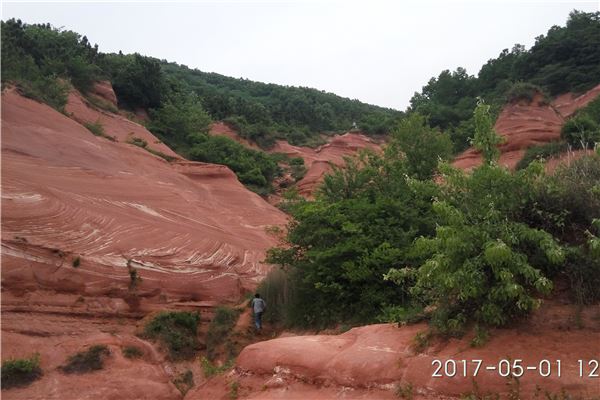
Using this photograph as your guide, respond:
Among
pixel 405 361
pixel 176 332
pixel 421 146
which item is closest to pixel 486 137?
pixel 405 361

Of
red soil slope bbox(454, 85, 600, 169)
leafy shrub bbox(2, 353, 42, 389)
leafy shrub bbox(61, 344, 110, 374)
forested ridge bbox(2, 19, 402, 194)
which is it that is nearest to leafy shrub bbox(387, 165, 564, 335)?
leafy shrub bbox(61, 344, 110, 374)

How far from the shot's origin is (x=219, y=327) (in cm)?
1293

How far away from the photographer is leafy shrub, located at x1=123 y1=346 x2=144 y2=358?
1073cm

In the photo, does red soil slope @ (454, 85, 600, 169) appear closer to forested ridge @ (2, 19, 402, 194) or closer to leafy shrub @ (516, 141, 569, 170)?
leafy shrub @ (516, 141, 569, 170)

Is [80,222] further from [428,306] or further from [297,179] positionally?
[297,179]

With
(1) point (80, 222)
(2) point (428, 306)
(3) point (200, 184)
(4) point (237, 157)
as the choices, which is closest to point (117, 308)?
(1) point (80, 222)

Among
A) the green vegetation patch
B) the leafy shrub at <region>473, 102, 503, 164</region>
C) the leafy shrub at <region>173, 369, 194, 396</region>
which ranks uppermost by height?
the leafy shrub at <region>473, 102, 503, 164</region>

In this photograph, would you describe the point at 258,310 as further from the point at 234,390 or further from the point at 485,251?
the point at 485,251

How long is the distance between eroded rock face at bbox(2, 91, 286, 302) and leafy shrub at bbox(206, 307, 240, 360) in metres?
0.77

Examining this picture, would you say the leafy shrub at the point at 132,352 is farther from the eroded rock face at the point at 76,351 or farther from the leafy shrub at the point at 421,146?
the leafy shrub at the point at 421,146

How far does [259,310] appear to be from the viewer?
1279 centimetres

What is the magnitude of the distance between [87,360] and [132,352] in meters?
1.04

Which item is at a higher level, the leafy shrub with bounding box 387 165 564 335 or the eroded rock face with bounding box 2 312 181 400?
the leafy shrub with bounding box 387 165 564 335

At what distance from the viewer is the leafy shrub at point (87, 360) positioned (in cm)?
970
